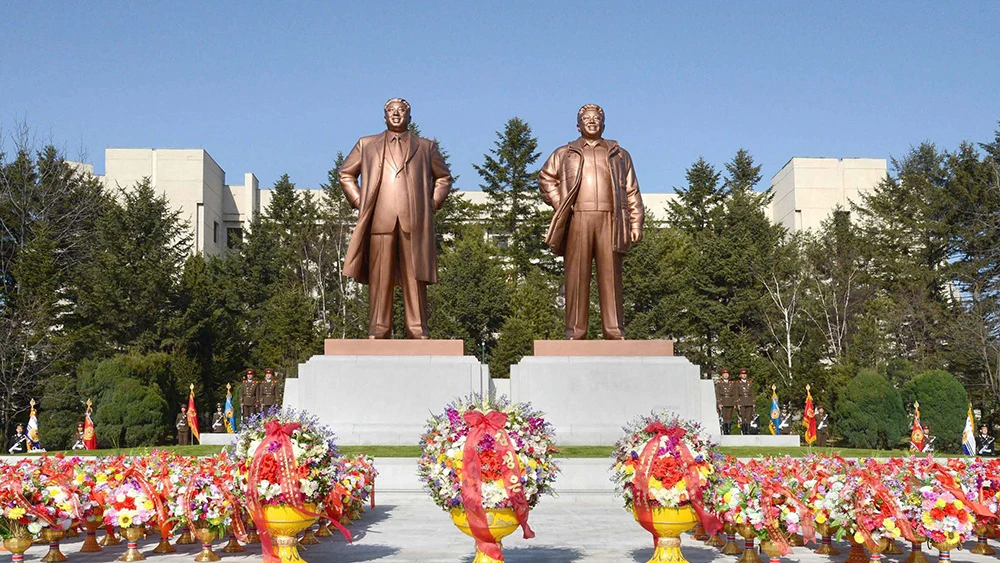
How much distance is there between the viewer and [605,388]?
14.3 m

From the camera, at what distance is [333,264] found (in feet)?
126

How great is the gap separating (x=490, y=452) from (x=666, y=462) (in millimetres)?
1196

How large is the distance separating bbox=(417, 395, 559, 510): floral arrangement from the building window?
35165 mm

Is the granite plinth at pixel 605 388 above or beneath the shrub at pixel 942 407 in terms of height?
above

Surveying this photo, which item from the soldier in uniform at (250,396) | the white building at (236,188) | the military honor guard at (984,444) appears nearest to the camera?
the soldier in uniform at (250,396)

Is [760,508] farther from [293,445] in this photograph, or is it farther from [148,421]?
[148,421]

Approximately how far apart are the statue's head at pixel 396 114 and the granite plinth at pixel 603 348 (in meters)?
3.98

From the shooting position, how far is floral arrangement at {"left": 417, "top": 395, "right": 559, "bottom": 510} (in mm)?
5570

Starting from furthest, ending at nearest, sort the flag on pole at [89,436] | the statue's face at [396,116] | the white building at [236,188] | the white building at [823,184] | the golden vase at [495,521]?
the white building at [823,184]
the white building at [236,188]
the flag on pole at [89,436]
the statue's face at [396,116]
the golden vase at [495,521]

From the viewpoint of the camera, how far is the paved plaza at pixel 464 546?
7.00 metres

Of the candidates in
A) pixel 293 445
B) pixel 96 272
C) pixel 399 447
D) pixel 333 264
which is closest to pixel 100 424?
pixel 399 447

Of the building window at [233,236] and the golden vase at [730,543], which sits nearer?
the golden vase at [730,543]

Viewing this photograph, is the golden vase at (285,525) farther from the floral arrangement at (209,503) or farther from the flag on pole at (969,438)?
the flag on pole at (969,438)

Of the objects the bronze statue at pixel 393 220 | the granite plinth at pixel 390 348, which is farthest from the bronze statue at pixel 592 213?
the granite plinth at pixel 390 348
